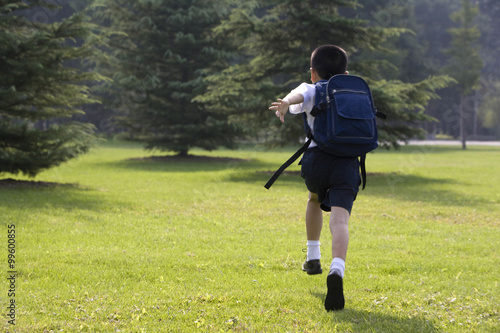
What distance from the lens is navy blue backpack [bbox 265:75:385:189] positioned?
4051mm

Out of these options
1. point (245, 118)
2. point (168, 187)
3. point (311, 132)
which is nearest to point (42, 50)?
point (168, 187)

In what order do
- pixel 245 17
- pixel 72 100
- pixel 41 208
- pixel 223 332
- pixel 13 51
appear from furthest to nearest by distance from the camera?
pixel 245 17, pixel 72 100, pixel 13 51, pixel 41 208, pixel 223 332

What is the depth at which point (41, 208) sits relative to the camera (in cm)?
903

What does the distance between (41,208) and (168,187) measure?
4385 millimetres

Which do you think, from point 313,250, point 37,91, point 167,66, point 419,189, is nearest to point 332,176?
point 313,250

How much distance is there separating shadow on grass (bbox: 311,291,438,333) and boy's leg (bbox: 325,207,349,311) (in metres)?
0.08

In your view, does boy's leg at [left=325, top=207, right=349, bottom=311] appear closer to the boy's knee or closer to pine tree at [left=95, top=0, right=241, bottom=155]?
the boy's knee

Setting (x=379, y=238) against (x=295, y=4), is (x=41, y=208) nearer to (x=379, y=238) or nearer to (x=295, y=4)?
(x=379, y=238)

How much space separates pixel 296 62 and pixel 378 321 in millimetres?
13400

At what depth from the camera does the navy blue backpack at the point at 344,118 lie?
4.05 metres

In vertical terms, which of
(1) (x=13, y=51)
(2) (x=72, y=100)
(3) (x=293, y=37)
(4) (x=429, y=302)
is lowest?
(4) (x=429, y=302)

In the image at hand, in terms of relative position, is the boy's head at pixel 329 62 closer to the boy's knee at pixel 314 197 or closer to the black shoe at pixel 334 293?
the boy's knee at pixel 314 197

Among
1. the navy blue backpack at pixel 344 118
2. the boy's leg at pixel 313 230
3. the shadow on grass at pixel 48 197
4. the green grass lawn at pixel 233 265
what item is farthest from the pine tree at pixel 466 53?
the navy blue backpack at pixel 344 118

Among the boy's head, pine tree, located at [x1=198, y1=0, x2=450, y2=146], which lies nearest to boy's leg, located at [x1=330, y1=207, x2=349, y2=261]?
the boy's head
